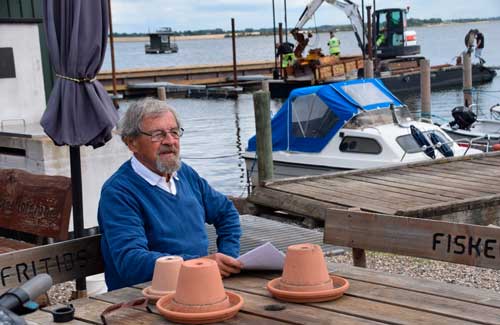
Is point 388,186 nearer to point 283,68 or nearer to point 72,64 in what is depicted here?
point 72,64

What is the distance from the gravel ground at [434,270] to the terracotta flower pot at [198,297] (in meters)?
4.16

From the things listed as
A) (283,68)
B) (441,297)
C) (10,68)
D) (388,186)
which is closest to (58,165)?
(10,68)

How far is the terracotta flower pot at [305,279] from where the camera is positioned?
325 cm

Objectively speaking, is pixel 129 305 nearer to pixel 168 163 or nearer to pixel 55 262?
pixel 168 163

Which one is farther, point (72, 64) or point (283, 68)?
point (283, 68)

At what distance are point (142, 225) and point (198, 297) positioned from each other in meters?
1.01

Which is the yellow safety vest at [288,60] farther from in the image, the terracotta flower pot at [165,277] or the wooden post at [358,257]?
the terracotta flower pot at [165,277]

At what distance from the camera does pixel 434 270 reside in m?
7.40

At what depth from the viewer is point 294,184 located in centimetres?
1032

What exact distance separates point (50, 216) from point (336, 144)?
8526 mm

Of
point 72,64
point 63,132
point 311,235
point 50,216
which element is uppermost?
point 72,64

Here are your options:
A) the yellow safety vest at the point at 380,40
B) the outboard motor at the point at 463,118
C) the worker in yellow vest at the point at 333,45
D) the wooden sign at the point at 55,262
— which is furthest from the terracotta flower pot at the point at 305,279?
the yellow safety vest at the point at 380,40

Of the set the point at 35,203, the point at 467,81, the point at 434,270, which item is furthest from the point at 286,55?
the point at 35,203


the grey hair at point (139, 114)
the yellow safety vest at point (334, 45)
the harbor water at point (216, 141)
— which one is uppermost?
the yellow safety vest at point (334, 45)
